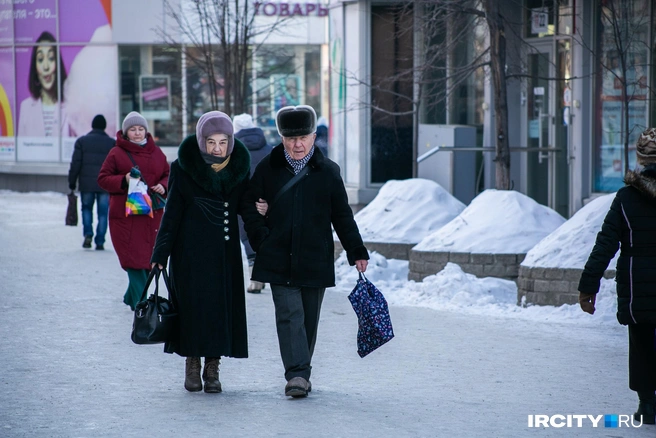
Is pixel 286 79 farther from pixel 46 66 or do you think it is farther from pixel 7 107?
pixel 7 107

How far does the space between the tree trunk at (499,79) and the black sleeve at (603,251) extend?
24.4ft

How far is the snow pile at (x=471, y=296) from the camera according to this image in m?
9.59

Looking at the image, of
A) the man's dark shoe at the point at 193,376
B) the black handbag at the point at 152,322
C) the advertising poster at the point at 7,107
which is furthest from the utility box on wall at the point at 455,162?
A: the advertising poster at the point at 7,107

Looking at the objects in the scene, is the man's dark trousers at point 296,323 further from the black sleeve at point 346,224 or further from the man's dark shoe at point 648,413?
the man's dark shoe at point 648,413

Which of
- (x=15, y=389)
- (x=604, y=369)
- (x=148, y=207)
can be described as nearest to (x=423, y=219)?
(x=148, y=207)

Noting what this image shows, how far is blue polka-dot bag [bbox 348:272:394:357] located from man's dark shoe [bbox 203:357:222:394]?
34.8 inches

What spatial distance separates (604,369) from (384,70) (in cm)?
1084

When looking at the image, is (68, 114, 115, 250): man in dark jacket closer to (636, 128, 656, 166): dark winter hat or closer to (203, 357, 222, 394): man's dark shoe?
(203, 357, 222, 394): man's dark shoe

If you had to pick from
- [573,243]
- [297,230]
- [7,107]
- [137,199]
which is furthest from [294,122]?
[7,107]

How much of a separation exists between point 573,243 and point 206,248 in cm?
419

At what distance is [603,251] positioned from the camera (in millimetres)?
6176

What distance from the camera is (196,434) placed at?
594 cm

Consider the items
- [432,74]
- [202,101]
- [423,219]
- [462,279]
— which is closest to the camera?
[462,279]

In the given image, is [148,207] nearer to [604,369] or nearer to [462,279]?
[462,279]
